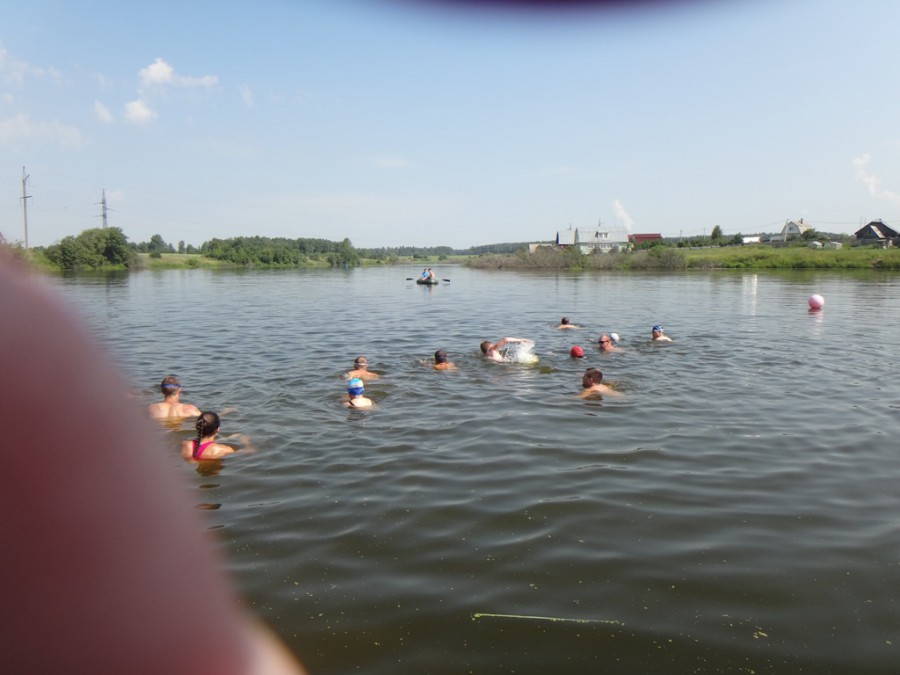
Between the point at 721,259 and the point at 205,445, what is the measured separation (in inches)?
3156

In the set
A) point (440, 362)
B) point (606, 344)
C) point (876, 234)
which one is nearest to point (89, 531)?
point (440, 362)

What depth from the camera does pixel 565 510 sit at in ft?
23.7

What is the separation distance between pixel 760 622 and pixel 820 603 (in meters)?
0.69

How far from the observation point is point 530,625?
503 cm

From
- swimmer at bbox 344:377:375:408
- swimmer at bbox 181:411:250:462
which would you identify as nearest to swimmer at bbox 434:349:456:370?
swimmer at bbox 344:377:375:408

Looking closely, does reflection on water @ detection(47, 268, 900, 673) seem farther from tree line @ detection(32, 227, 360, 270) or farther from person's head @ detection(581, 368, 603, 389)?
tree line @ detection(32, 227, 360, 270)

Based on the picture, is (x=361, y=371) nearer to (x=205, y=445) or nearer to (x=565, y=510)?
(x=205, y=445)

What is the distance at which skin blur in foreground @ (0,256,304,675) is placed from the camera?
2.22ft

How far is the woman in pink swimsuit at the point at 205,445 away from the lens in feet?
30.0

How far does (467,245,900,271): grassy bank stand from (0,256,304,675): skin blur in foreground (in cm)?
7714

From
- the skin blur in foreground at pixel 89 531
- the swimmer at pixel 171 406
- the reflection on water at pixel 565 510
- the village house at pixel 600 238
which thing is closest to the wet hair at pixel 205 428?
the reflection on water at pixel 565 510

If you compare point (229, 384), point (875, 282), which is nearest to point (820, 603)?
point (229, 384)

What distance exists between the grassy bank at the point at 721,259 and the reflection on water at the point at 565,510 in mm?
61250

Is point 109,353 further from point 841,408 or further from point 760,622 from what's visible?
point 841,408
